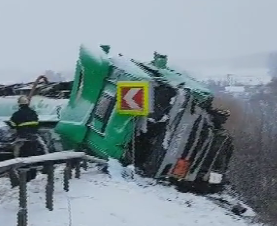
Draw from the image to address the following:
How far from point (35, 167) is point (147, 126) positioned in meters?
2.49

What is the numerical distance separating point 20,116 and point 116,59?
2.17m

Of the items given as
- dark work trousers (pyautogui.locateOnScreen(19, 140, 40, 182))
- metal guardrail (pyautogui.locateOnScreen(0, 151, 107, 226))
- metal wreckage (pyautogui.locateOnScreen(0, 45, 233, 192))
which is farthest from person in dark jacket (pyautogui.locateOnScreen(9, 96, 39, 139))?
metal guardrail (pyautogui.locateOnScreen(0, 151, 107, 226))

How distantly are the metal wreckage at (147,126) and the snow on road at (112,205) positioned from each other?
0.52 metres

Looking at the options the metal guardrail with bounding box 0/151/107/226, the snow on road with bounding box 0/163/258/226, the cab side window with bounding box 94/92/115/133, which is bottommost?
the snow on road with bounding box 0/163/258/226

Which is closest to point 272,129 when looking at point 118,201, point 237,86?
point 237,86

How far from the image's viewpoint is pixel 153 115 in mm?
8391

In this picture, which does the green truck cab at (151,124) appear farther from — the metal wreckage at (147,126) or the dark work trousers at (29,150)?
the dark work trousers at (29,150)

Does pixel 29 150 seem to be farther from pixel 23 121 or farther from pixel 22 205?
pixel 22 205

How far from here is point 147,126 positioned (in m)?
8.38

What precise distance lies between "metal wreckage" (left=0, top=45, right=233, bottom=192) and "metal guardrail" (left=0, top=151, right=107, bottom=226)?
0.86 metres

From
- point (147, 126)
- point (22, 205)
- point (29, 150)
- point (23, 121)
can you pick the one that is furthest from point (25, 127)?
point (22, 205)

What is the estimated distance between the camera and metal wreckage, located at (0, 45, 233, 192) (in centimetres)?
841

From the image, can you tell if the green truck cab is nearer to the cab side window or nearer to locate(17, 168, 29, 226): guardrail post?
the cab side window

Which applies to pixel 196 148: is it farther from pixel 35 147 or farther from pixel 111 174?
pixel 35 147
